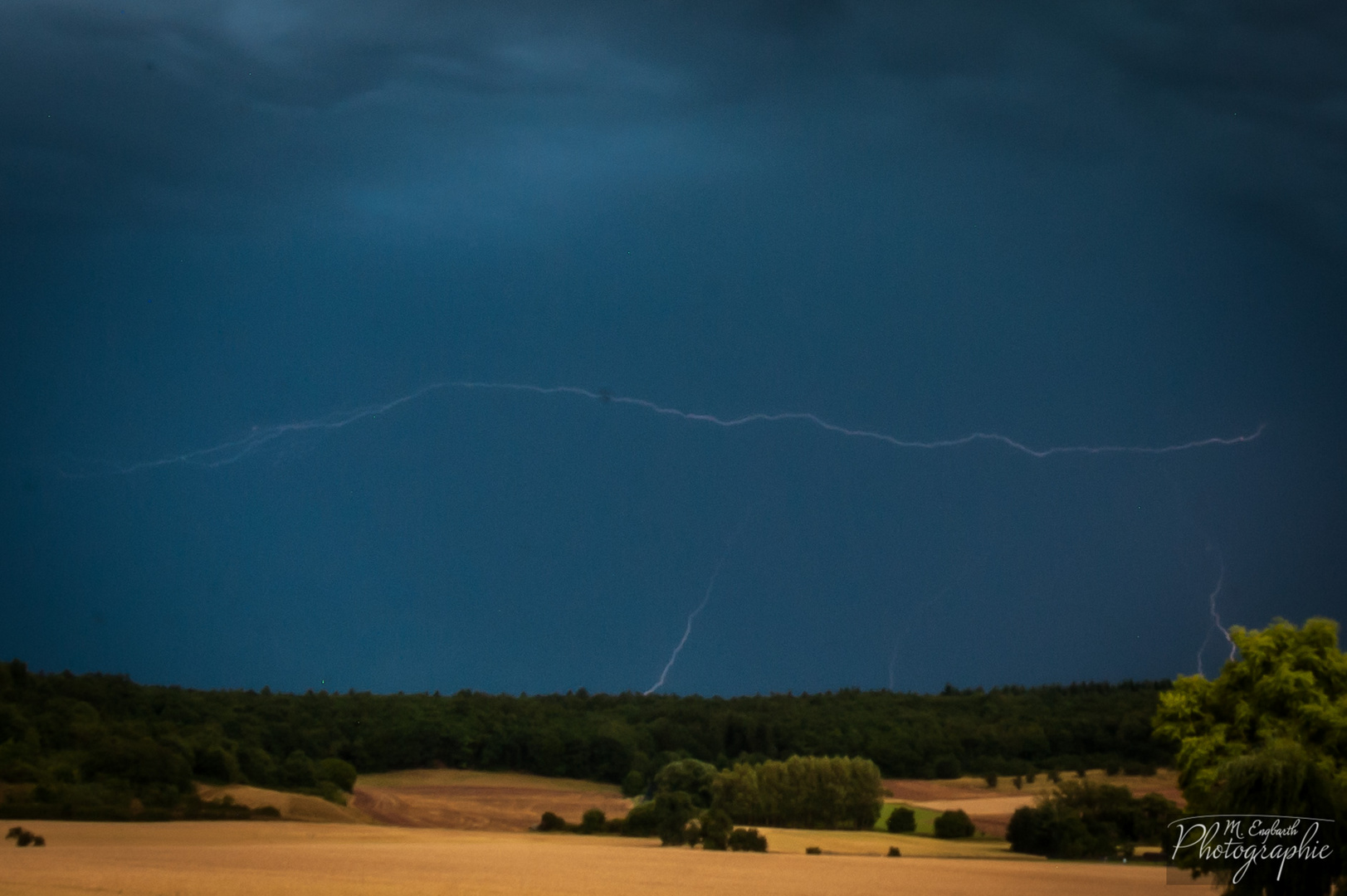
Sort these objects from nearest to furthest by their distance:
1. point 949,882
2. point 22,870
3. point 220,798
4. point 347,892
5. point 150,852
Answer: point 347,892
point 22,870
point 949,882
point 150,852
point 220,798

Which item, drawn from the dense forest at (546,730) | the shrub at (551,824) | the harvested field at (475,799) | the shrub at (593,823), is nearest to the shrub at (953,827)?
the shrub at (593,823)

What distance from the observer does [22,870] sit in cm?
2436

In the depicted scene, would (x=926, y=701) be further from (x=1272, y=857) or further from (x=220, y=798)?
(x=1272, y=857)

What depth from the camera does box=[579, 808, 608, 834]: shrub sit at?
4797cm

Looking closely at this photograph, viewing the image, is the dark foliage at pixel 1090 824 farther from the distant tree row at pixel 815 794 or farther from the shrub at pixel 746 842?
the distant tree row at pixel 815 794

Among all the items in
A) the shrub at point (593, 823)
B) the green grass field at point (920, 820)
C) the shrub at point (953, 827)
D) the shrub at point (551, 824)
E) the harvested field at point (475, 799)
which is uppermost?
the shrub at point (953, 827)

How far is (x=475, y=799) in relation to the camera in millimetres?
63719

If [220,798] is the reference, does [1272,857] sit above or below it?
above

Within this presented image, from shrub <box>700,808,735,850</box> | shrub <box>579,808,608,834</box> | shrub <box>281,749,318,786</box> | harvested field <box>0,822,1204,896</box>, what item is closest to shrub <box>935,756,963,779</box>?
shrub <box>579,808,608,834</box>

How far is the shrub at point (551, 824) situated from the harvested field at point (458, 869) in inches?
324

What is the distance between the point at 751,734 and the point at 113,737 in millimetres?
39892

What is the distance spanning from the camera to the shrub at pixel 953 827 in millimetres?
45969

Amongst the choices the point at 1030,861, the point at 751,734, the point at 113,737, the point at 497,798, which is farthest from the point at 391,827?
the point at 751,734

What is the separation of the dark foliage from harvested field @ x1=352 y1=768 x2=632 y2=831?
21177 mm
